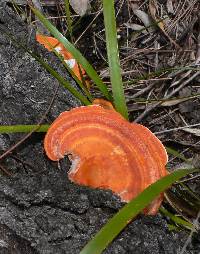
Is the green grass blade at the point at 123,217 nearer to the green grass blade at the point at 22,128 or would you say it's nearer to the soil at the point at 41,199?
the soil at the point at 41,199

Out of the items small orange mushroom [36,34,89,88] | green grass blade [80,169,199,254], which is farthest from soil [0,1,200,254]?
small orange mushroom [36,34,89,88]

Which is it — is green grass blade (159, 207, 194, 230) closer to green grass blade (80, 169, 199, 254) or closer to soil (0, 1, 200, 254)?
soil (0, 1, 200, 254)

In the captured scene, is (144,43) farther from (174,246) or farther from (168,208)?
(174,246)

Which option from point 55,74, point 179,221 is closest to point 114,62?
point 55,74

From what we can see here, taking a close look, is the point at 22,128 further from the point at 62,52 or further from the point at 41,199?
the point at 62,52

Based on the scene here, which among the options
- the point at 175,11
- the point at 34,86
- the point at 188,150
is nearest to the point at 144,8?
the point at 175,11

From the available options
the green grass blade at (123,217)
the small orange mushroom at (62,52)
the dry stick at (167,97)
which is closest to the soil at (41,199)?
the green grass blade at (123,217)
